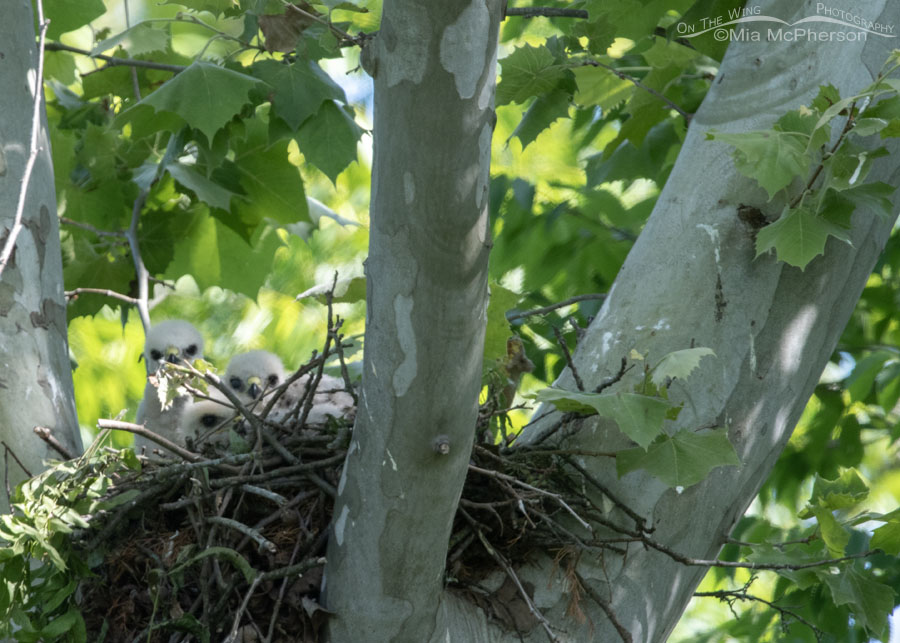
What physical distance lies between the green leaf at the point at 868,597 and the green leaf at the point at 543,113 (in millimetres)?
1748

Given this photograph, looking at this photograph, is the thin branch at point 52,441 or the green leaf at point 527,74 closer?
the thin branch at point 52,441

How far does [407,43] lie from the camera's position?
1476mm

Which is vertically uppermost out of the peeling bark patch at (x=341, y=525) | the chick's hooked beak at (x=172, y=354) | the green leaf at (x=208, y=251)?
the peeling bark patch at (x=341, y=525)

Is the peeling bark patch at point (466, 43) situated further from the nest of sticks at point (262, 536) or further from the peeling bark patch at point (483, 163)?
the nest of sticks at point (262, 536)

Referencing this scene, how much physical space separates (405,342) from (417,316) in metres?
0.06

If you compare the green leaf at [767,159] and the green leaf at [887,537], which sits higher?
the green leaf at [767,159]

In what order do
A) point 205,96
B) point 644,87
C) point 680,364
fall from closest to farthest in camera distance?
point 680,364 < point 644,87 < point 205,96

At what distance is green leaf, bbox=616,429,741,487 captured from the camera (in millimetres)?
2025

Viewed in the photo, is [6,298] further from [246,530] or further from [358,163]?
[358,163]

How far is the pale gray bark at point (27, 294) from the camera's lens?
2.25 metres

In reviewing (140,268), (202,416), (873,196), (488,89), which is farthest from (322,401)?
(488,89)

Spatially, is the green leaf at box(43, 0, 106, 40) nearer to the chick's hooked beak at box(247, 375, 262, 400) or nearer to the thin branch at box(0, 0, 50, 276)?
the thin branch at box(0, 0, 50, 276)

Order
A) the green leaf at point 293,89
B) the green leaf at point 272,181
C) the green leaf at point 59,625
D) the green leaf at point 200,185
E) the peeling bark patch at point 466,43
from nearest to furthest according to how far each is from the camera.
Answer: the peeling bark patch at point 466,43 → the green leaf at point 59,625 → the green leaf at point 293,89 → the green leaf at point 200,185 → the green leaf at point 272,181

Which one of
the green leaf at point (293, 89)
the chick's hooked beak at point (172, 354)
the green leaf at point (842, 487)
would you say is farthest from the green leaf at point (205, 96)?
the green leaf at point (842, 487)
